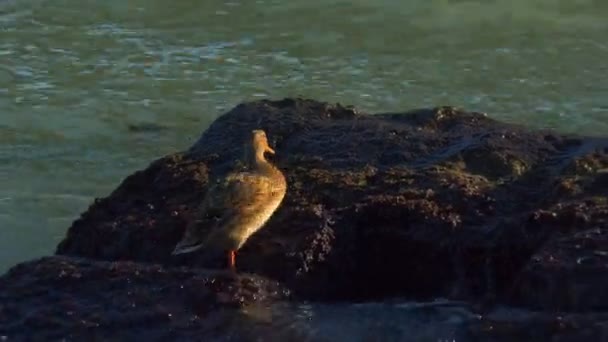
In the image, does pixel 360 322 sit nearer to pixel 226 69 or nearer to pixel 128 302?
pixel 128 302

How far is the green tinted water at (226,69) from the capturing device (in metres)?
9.37

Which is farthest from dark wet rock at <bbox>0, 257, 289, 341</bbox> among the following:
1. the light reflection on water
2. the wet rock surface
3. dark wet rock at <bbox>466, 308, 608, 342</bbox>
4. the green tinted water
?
the green tinted water

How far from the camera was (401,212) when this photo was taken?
17.3 feet

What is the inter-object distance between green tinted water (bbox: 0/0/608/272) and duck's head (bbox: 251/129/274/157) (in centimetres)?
216

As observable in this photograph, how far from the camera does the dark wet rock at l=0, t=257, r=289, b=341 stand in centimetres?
484

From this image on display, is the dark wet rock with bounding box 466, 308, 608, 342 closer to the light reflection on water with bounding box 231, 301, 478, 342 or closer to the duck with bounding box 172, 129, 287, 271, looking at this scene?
the light reflection on water with bounding box 231, 301, 478, 342

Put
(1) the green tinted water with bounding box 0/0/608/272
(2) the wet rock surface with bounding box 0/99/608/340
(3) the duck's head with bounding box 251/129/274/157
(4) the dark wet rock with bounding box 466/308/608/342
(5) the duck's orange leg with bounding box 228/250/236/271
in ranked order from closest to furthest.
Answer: (4) the dark wet rock with bounding box 466/308/608/342, (2) the wet rock surface with bounding box 0/99/608/340, (5) the duck's orange leg with bounding box 228/250/236/271, (3) the duck's head with bounding box 251/129/274/157, (1) the green tinted water with bounding box 0/0/608/272

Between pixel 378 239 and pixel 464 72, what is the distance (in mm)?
5813

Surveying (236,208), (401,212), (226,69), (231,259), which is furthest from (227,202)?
(226,69)

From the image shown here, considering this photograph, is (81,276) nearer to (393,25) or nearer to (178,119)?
(178,119)

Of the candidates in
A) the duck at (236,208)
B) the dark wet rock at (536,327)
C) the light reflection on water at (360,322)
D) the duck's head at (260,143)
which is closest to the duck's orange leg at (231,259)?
the duck at (236,208)

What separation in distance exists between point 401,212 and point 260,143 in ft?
2.71

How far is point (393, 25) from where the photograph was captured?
12.3 m

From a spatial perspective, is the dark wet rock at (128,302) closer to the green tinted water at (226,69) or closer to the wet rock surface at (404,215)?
the wet rock surface at (404,215)
